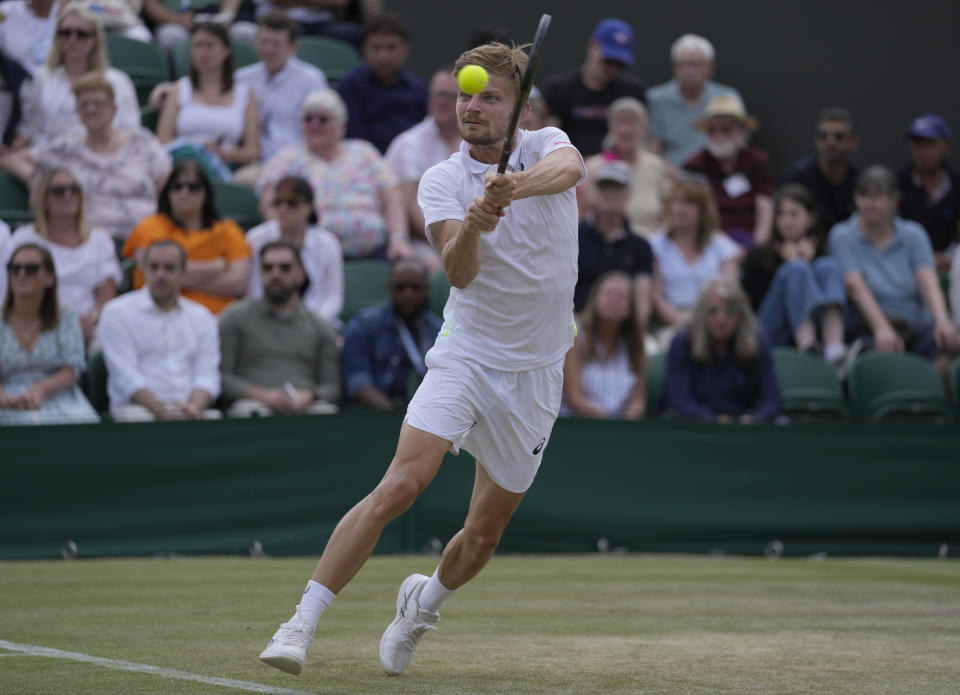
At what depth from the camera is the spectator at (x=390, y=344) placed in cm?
1053

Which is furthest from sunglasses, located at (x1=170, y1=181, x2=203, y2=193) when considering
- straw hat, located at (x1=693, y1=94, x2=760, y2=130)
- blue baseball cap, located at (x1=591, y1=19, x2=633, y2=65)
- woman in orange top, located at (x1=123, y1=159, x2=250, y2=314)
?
straw hat, located at (x1=693, y1=94, x2=760, y2=130)

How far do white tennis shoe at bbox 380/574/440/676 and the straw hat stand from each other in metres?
8.46

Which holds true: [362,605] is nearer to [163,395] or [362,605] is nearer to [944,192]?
[163,395]

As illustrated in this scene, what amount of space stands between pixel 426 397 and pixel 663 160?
916 cm

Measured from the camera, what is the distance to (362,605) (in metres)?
7.42

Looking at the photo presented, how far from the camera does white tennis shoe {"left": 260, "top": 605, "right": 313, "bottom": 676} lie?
182 inches

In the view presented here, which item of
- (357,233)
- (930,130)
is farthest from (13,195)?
(930,130)

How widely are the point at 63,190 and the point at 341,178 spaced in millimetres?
2521

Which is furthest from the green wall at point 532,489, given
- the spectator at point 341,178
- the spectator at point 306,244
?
the spectator at point 341,178

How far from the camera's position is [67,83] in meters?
11.8

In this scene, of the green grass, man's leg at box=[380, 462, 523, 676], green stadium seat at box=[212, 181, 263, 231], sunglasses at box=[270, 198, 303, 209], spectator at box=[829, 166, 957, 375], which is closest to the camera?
the green grass

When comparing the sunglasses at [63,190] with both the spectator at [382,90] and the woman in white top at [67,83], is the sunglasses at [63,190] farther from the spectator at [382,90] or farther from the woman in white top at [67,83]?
the spectator at [382,90]

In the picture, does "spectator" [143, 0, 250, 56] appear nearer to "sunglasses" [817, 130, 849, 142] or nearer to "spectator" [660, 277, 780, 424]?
"sunglasses" [817, 130, 849, 142]

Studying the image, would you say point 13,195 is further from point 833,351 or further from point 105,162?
point 833,351
